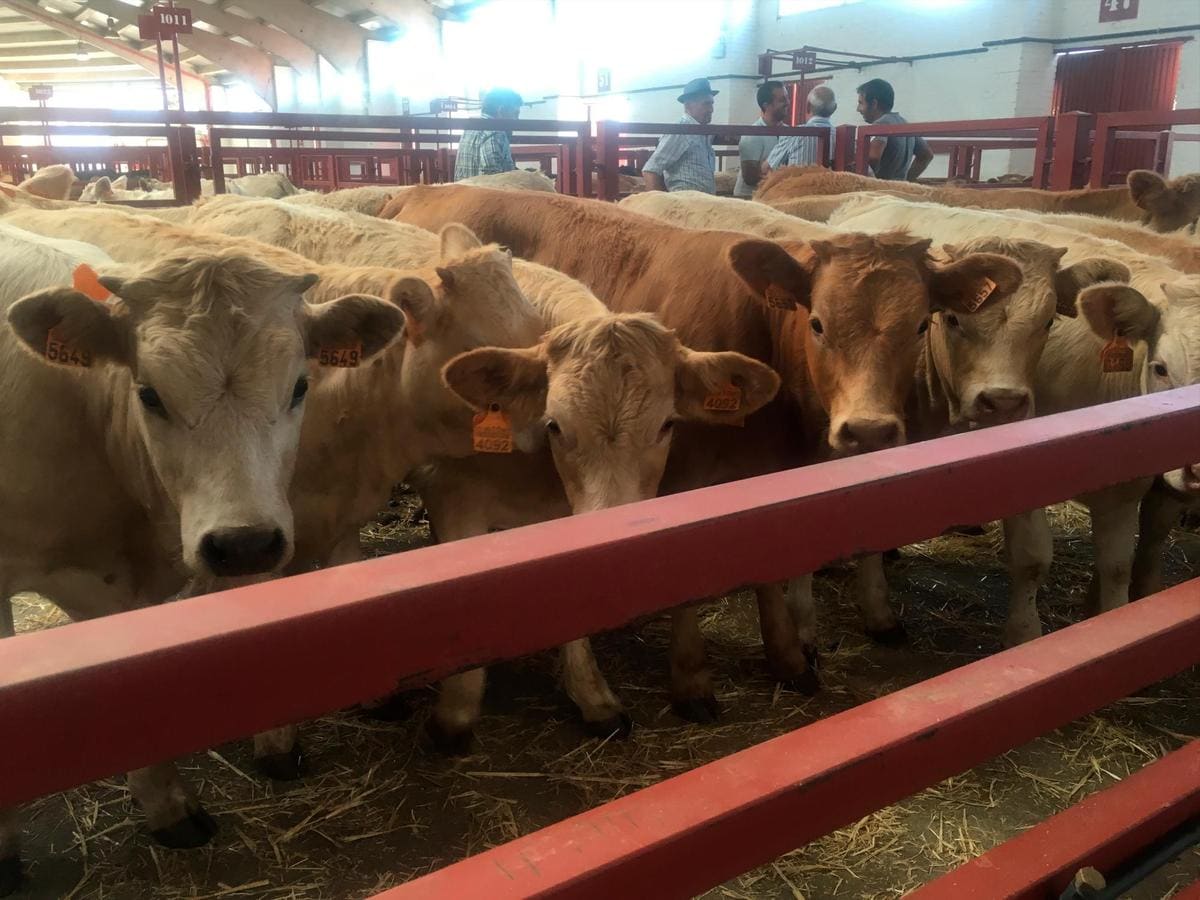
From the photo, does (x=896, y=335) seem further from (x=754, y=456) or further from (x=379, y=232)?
(x=379, y=232)

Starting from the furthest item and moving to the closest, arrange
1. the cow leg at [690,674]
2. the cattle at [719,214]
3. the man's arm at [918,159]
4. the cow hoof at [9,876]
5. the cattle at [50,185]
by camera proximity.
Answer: the man's arm at [918,159] → the cattle at [50,185] → the cattle at [719,214] → the cow leg at [690,674] → the cow hoof at [9,876]

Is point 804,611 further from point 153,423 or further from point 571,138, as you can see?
point 571,138

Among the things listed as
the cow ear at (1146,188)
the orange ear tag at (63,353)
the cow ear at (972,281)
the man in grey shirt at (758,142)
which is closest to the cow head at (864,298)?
the cow ear at (972,281)

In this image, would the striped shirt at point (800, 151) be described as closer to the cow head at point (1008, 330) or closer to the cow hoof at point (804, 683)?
the cow head at point (1008, 330)

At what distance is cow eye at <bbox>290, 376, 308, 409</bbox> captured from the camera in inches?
91.7

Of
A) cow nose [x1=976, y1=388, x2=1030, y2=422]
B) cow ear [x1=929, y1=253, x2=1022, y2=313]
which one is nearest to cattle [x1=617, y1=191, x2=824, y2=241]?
cow ear [x1=929, y1=253, x2=1022, y2=313]

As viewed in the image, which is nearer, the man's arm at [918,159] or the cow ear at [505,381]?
the cow ear at [505,381]

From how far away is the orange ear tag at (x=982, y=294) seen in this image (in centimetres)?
312

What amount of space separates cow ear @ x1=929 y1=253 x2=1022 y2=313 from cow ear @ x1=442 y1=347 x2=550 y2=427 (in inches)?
57.7

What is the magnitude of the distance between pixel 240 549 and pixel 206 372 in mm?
422

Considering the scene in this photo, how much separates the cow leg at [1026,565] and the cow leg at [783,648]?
830 millimetres

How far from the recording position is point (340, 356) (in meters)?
2.50

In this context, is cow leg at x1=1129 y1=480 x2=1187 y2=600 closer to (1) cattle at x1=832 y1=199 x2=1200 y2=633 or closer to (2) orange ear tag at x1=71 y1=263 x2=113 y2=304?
(1) cattle at x1=832 y1=199 x2=1200 y2=633

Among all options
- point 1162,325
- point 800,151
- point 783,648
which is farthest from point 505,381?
point 800,151
